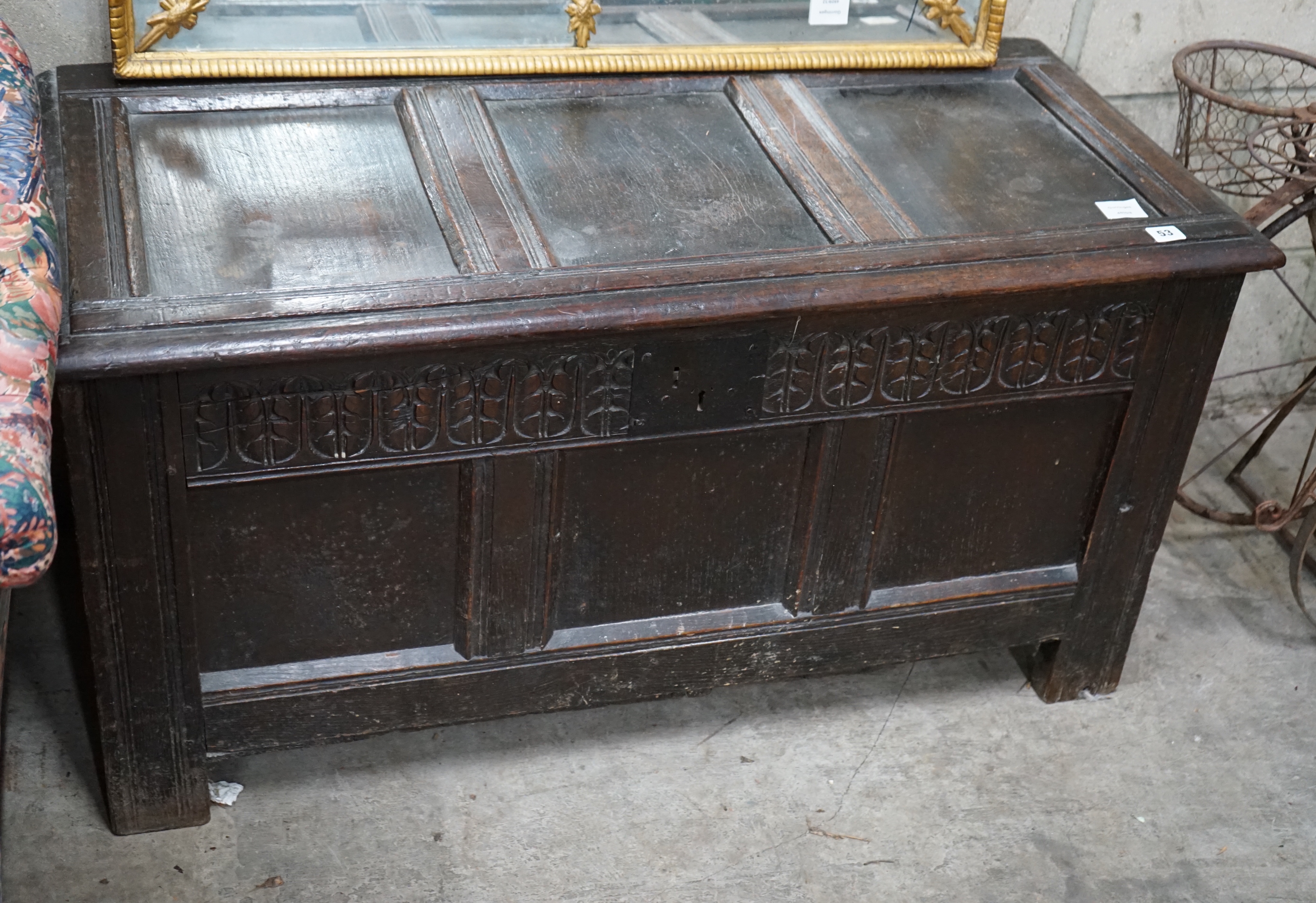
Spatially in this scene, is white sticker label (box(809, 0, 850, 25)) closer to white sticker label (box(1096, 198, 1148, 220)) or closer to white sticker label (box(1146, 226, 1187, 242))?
white sticker label (box(1096, 198, 1148, 220))

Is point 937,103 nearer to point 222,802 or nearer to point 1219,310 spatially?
point 1219,310

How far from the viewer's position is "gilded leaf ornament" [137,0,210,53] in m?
2.44

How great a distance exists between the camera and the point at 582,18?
8.66 feet

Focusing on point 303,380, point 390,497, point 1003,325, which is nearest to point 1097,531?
point 1003,325

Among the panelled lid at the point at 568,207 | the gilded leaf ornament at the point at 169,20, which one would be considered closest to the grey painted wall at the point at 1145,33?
the panelled lid at the point at 568,207

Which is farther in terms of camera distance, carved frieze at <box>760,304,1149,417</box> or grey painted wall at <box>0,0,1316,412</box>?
grey painted wall at <box>0,0,1316,412</box>

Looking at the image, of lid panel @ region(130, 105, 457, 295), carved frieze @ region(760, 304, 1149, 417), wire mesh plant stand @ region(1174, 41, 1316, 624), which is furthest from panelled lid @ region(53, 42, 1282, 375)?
wire mesh plant stand @ region(1174, 41, 1316, 624)

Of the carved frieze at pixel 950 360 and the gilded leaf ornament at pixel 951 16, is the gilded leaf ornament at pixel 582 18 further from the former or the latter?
the carved frieze at pixel 950 360

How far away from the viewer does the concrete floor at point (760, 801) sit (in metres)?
2.46

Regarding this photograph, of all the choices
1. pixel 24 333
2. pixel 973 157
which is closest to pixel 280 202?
pixel 24 333

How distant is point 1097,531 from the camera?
268cm

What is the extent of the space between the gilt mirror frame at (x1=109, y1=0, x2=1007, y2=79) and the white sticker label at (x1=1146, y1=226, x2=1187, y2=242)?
0.62 metres

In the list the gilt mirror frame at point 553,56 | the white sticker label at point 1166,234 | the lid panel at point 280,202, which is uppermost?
the gilt mirror frame at point 553,56

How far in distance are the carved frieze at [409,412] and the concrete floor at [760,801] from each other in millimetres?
761
